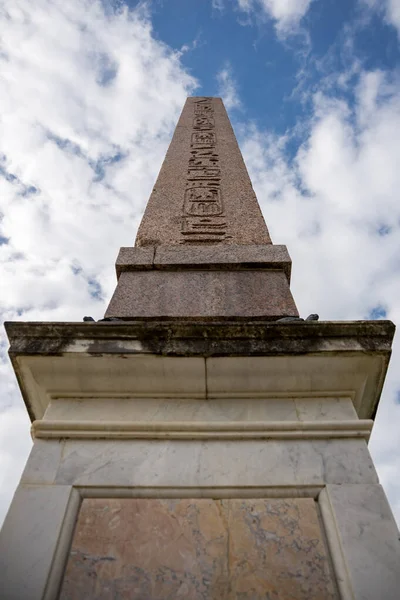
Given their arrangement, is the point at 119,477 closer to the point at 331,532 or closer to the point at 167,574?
the point at 167,574

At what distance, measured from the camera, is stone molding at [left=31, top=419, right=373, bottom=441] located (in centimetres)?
216

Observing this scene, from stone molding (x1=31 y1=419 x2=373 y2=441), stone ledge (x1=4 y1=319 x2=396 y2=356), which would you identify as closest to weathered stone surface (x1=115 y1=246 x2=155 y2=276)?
stone ledge (x1=4 y1=319 x2=396 y2=356)

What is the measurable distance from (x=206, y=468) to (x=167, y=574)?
16.1 inches

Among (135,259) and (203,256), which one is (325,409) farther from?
(135,259)

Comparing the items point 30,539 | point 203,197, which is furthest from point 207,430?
point 203,197

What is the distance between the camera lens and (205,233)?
396 cm

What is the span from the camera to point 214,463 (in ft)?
6.76

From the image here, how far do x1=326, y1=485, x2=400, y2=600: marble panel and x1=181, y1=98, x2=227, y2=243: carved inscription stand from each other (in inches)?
88.8

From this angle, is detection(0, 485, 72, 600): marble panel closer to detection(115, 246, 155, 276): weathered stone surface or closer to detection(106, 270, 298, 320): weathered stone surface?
detection(106, 270, 298, 320): weathered stone surface

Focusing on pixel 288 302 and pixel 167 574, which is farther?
pixel 288 302

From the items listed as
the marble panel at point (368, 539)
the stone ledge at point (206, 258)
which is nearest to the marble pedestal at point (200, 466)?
the marble panel at point (368, 539)

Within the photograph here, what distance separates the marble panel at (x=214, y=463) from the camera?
6.54 ft

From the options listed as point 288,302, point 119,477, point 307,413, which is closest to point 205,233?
point 288,302

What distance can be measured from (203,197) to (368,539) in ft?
10.6
